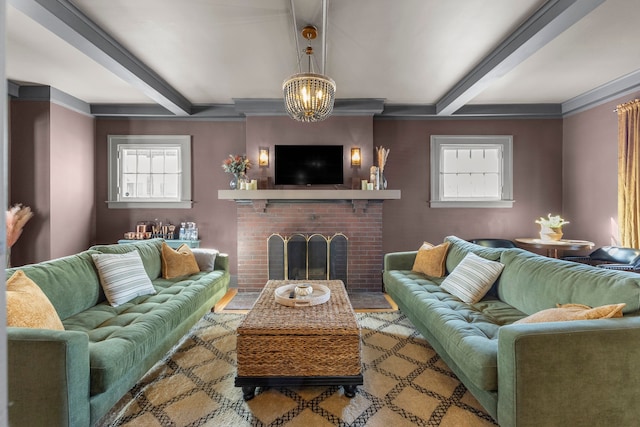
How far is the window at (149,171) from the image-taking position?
449 centimetres

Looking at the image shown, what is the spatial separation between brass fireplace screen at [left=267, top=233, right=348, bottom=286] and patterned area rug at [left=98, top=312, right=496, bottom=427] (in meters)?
1.81

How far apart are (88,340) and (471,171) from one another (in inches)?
188

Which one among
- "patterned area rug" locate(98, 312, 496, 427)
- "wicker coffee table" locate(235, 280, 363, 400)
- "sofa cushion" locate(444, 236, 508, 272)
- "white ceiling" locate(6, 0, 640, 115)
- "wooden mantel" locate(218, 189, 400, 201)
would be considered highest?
"white ceiling" locate(6, 0, 640, 115)

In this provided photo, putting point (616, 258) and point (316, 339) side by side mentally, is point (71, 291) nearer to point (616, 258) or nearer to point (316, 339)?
point (316, 339)

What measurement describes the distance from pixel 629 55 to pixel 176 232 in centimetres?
557

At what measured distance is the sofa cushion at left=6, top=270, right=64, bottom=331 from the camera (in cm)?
146

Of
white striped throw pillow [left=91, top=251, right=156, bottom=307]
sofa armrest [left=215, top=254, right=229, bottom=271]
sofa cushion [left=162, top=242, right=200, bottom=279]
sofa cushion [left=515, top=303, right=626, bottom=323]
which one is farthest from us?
sofa armrest [left=215, top=254, right=229, bottom=271]

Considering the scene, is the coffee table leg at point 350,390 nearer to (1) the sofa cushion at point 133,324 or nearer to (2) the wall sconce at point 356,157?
(1) the sofa cushion at point 133,324

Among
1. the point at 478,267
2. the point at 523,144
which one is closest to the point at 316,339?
the point at 478,267

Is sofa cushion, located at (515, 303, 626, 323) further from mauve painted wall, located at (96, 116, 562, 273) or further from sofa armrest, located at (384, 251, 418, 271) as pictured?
mauve painted wall, located at (96, 116, 562, 273)

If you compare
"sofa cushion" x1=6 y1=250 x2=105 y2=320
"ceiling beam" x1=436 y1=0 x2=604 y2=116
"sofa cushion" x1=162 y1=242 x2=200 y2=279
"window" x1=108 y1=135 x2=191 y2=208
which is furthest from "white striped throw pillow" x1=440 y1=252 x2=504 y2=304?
"window" x1=108 y1=135 x2=191 y2=208

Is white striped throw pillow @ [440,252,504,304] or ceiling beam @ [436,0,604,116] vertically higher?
ceiling beam @ [436,0,604,116]

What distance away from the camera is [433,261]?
10.3ft

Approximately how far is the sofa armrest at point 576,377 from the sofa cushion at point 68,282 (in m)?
2.59
